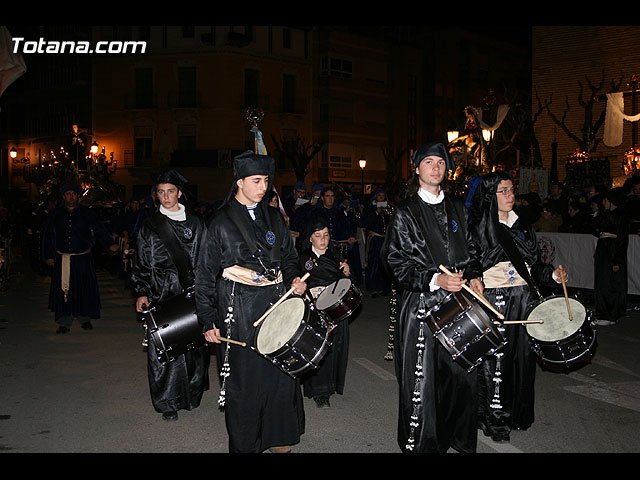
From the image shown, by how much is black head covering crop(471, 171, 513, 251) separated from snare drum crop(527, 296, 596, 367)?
68 centimetres

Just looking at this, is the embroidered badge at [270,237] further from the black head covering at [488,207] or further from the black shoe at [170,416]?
the black shoe at [170,416]

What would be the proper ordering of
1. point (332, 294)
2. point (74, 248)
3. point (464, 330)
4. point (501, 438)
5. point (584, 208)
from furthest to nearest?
1. point (584, 208)
2. point (74, 248)
3. point (332, 294)
4. point (501, 438)
5. point (464, 330)

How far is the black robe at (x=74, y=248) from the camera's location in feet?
33.5

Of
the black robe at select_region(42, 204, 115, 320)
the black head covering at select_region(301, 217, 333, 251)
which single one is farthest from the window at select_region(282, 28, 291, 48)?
the black head covering at select_region(301, 217, 333, 251)

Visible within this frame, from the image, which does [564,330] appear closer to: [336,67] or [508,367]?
[508,367]

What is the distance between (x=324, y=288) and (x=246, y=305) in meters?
2.11

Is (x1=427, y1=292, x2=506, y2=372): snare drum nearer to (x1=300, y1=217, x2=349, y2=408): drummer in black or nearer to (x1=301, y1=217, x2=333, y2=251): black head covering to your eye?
(x1=300, y1=217, x2=349, y2=408): drummer in black

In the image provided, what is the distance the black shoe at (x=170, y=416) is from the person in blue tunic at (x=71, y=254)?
14.9ft

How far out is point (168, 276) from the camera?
21.3ft

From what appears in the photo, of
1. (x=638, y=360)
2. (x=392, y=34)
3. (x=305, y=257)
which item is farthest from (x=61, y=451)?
(x=392, y=34)

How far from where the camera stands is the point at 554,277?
577 cm

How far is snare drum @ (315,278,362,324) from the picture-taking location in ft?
22.0

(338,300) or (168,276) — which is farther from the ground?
(168,276)

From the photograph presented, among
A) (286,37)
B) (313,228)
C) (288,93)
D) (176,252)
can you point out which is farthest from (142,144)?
(176,252)
